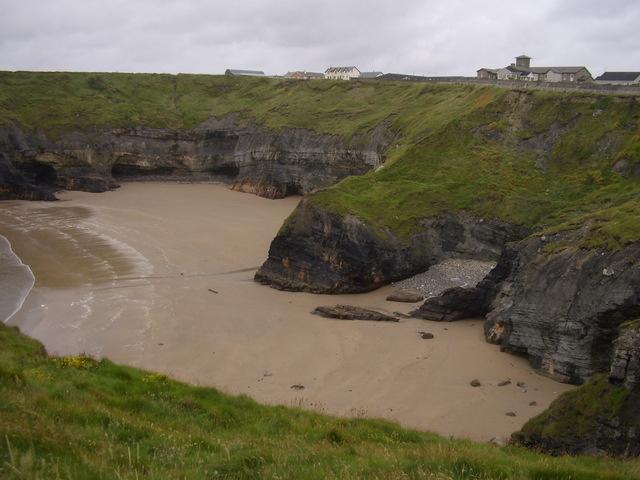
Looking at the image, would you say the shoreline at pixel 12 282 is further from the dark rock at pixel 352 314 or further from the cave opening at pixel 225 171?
the cave opening at pixel 225 171

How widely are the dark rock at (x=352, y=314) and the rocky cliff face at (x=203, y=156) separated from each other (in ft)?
106

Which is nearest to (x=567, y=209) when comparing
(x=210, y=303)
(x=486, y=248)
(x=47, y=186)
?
(x=486, y=248)

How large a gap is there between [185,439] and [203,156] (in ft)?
259

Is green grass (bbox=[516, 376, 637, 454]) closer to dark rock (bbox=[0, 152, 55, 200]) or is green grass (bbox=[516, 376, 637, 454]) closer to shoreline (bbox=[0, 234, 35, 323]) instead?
shoreline (bbox=[0, 234, 35, 323])

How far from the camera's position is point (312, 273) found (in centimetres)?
3888

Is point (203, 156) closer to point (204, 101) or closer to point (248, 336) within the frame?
point (204, 101)

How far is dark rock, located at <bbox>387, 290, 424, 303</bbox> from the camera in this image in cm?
3573

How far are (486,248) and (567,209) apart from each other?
565 cm

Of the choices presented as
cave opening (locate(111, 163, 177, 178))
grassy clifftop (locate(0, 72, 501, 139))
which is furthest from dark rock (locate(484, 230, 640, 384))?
cave opening (locate(111, 163, 177, 178))

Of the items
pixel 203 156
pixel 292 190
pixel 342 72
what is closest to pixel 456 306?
pixel 292 190

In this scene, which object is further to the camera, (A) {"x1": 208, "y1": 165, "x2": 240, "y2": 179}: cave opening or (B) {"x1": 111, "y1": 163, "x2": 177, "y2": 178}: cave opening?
(A) {"x1": 208, "y1": 165, "x2": 240, "y2": 179}: cave opening

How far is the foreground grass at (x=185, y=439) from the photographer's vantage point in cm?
830

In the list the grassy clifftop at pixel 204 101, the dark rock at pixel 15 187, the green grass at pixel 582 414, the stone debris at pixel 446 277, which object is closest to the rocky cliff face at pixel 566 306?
the green grass at pixel 582 414

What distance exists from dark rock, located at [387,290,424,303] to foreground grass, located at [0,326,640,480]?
1987cm
